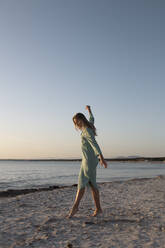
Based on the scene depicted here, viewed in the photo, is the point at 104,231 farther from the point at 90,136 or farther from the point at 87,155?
the point at 90,136

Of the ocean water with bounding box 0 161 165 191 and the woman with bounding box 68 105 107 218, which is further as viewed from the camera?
the ocean water with bounding box 0 161 165 191

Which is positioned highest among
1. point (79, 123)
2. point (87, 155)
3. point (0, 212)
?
point (79, 123)

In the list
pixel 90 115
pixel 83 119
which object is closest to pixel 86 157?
pixel 83 119

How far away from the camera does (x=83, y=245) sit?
11.6 ft

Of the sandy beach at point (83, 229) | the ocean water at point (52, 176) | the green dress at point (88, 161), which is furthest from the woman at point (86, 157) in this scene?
the ocean water at point (52, 176)

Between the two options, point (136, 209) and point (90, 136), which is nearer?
point (90, 136)

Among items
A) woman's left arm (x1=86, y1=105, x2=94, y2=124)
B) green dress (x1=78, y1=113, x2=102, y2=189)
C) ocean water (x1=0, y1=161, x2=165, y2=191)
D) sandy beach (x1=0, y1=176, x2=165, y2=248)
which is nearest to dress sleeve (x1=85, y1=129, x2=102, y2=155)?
green dress (x1=78, y1=113, x2=102, y2=189)

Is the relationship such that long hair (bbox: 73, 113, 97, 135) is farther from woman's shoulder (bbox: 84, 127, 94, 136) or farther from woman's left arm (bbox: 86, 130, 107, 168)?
woman's left arm (bbox: 86, 130, 107, 168)

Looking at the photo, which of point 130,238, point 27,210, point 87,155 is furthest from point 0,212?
point 130,238

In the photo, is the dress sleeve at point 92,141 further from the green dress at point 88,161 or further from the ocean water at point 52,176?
the ocean water at point 52,176

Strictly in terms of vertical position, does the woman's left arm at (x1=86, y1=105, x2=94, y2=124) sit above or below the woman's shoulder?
above

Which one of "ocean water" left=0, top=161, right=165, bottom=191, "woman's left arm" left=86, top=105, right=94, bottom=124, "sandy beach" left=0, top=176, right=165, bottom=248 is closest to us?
"sandy beach" left=0, top=176, right=165, bottom=248

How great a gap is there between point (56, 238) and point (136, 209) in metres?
3.17

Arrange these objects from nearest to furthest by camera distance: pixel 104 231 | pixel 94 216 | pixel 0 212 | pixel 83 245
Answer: pixel 83 245
pixel 104 231
pixel 94 216
pixel 0 212
